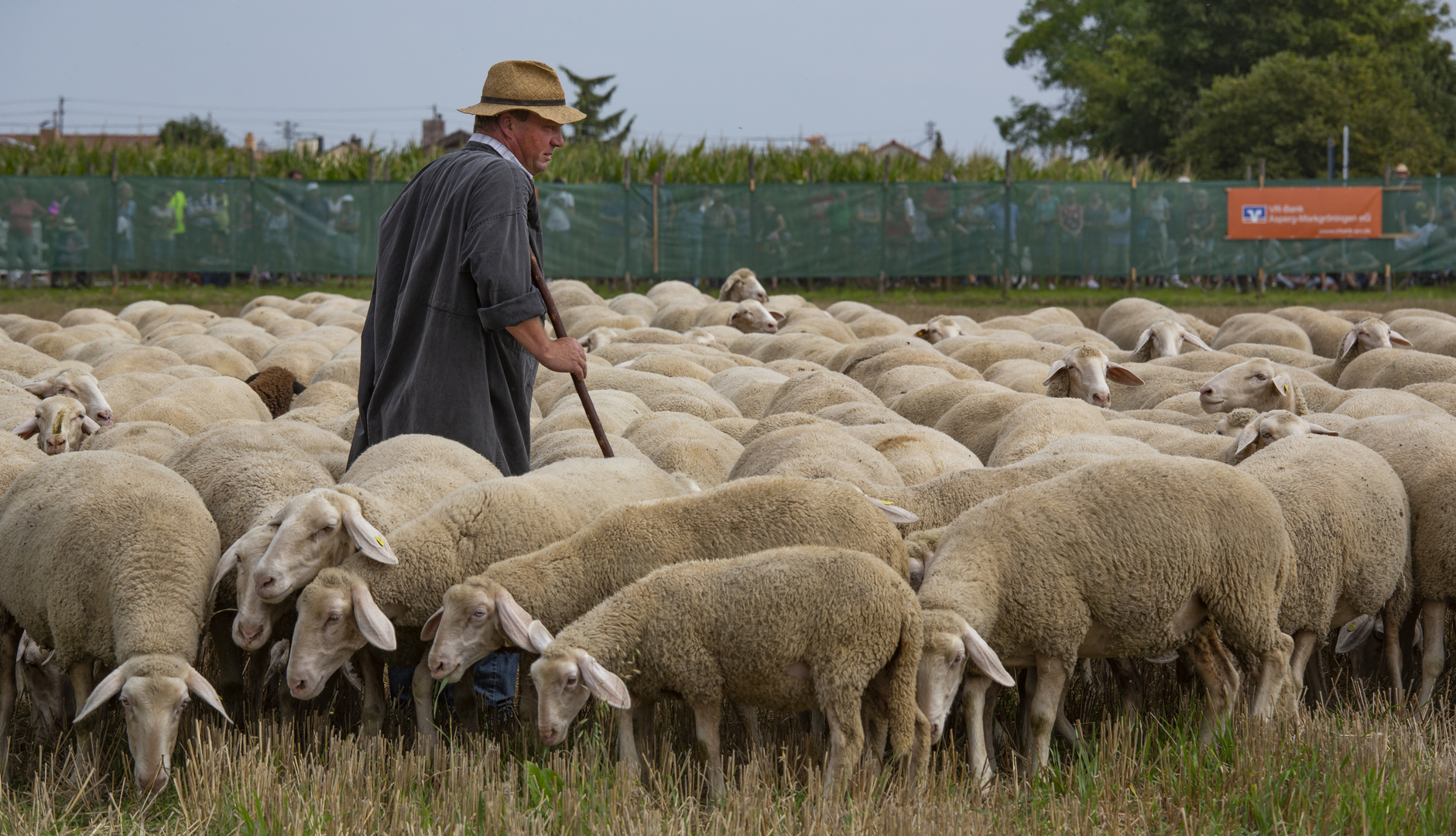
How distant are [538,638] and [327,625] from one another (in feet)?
2.01

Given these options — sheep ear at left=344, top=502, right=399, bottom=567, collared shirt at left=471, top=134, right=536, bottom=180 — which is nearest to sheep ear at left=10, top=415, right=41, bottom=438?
collared shirt at left=471, top=134, right=536, bottom=180

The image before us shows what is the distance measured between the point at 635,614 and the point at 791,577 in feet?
1.35

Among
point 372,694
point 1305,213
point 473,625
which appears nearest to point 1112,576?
point 473,625

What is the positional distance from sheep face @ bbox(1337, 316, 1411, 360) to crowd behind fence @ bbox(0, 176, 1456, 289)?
481 inches

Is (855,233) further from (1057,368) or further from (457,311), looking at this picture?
(457,311)

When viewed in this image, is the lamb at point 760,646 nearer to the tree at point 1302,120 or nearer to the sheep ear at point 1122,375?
the sheep ear at point 1122,375

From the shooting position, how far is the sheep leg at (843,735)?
3.25 meters

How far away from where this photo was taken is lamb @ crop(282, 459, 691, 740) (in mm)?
3502

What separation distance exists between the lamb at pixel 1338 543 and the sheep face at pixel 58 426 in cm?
499

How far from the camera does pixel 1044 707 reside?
144 inches

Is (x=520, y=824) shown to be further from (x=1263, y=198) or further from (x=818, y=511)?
(x=1263, y=198)

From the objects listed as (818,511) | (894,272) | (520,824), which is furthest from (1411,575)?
(894,272)

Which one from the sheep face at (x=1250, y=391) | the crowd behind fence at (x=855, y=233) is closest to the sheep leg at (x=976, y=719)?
the sheep face at (x=1250, y=391)

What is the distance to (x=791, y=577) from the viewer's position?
3.34 m
